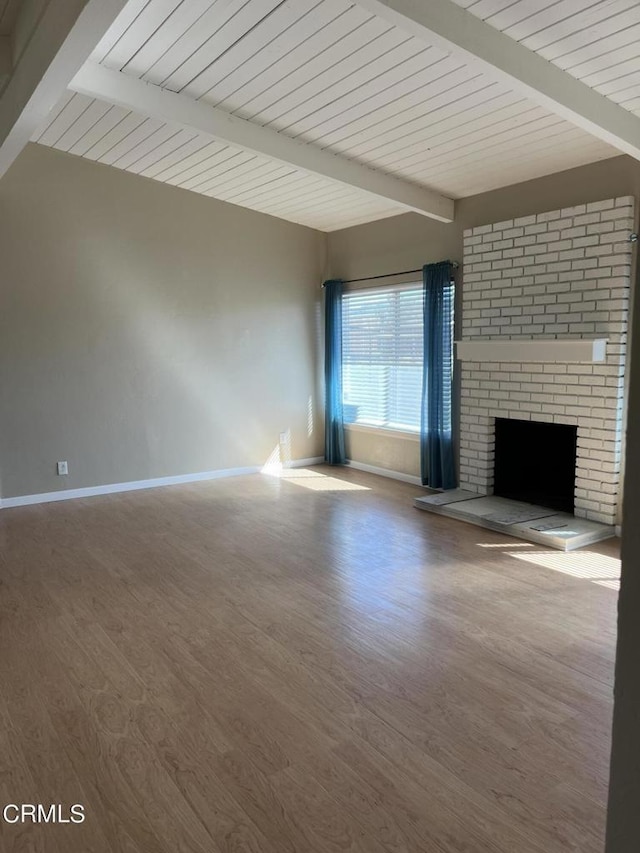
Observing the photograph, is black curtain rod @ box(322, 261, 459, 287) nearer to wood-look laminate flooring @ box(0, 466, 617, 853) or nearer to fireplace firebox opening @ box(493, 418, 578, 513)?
fireplace firebox opening @ box(493, 418, 578, 513)

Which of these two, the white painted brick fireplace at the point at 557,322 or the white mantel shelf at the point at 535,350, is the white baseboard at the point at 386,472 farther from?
the white mantel shelf at the point at 535,350

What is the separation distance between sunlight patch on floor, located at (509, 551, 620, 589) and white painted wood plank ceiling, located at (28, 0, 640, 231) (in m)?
2.77

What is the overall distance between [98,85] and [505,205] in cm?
318

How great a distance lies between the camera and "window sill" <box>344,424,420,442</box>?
20.4 ft

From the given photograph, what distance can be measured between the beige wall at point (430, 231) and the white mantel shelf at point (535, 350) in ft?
2.78

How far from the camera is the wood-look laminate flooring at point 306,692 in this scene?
1829 millimetres

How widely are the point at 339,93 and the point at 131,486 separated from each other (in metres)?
3.97

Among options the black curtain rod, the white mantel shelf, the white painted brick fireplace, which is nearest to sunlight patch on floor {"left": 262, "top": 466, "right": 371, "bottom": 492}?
the white painted brick fireplace

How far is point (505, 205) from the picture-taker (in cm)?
505

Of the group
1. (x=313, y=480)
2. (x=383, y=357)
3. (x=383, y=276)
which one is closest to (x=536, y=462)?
(x=383, y=357)

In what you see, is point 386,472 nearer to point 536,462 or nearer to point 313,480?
point 313,480

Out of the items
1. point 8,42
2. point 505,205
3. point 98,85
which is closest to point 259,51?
point 98,85

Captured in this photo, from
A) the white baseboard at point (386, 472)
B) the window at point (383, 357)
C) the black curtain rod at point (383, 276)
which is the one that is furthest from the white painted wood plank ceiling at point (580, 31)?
the white baseboard at point (386, 472)

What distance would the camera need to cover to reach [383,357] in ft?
21.3
